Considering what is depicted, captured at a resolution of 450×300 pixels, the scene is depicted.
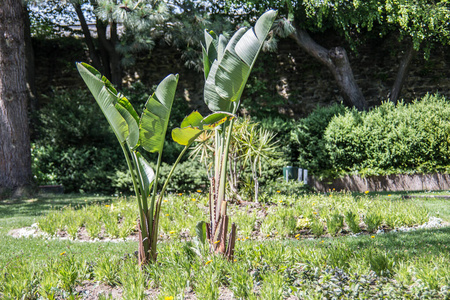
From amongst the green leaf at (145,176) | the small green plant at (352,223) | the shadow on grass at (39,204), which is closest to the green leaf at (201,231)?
the green leaf at (145,176)

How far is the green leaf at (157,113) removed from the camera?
3520 millimetres

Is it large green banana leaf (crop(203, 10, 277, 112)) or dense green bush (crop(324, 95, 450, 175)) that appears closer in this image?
large green banana leaf (crop(203, 10, 277, 112))

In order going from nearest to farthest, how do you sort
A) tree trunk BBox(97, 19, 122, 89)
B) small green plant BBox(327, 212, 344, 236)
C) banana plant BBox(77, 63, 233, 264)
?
banana plant BBox(77, 63, 233, 264) → small green plant BBox(327, 212, 344, 236) → tree trunk BBox(97, 19, 122, 89)

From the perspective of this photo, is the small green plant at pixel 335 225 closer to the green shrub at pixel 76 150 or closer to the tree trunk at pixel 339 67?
the green shrub at pixel 76 150

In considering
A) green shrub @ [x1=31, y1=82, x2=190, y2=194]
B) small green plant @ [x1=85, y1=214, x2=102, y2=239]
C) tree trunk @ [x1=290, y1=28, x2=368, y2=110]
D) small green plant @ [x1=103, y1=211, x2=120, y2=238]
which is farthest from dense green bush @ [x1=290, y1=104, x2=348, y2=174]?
small green plant @ [x1=85, y1=214, x2=102, y2=239]

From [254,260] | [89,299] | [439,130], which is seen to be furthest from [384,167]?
[89,299]

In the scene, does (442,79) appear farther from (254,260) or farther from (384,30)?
(254,260)

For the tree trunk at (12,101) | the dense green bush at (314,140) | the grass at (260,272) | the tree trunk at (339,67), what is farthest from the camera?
the tree trunk at (339,67)

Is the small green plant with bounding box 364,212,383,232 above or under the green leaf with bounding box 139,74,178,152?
under

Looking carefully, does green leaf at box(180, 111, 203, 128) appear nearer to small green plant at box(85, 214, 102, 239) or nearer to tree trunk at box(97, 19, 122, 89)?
small green plant at box(85, 214, 102, 239)

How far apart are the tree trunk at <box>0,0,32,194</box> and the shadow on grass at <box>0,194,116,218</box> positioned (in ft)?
2.15

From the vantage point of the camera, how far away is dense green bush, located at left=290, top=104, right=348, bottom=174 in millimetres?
10367

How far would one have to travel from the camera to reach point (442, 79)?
13.3 m

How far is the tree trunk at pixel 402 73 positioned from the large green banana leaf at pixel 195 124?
1074 centimetres
